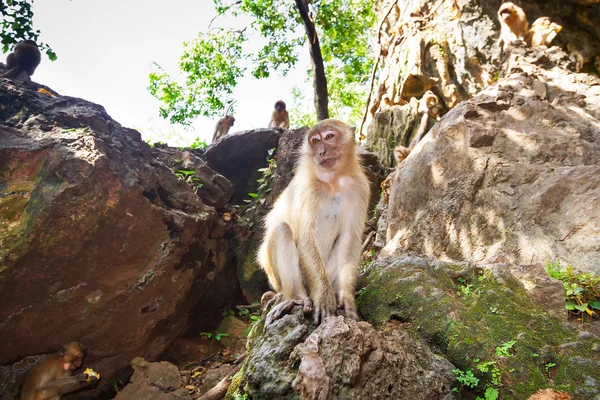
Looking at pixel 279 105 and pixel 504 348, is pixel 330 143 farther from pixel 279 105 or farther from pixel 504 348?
pixel 279 105

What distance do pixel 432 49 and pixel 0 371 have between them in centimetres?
1186

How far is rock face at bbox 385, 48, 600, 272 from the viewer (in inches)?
144

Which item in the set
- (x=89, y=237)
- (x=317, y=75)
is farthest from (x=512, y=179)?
(x=317, y=75)

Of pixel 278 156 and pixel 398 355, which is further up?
pixel 278 156

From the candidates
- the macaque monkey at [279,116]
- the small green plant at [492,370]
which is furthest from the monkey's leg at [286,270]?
the macaque monkey at [279,116]

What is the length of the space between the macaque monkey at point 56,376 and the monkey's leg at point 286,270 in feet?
11.7

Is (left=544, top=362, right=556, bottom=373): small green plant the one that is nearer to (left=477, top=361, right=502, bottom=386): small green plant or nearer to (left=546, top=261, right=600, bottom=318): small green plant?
(left=477, top=361, right=502, bottom=386): small green plant

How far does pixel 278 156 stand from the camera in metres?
8.45

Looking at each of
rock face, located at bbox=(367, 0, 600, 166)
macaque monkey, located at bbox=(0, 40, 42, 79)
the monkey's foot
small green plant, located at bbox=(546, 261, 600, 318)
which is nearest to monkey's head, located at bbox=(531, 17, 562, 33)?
rock face, located at bbox=(367, 0, 600, 166)

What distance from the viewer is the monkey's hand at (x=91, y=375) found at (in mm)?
5402

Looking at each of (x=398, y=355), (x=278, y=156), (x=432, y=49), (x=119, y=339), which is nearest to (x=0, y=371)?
(x=119, y=339)

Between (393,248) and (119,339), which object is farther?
(119,339)

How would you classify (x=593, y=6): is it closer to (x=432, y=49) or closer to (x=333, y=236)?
(x=432, y=49)

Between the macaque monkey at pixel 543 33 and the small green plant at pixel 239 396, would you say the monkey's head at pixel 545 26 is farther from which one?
the small green plant at pixel 239 396
